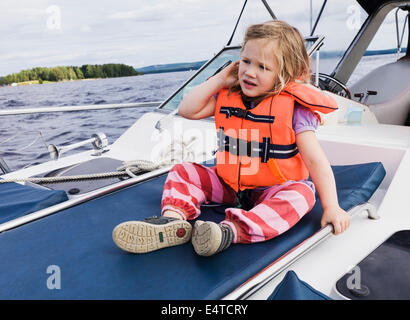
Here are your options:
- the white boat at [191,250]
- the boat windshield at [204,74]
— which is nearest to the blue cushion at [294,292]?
A: the white boat at [191,250]

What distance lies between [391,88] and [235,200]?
3918 mm

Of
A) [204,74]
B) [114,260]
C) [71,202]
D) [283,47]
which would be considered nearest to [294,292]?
[114,260]

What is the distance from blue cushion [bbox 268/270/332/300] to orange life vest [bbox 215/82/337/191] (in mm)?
512

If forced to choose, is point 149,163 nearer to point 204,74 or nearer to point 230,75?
point 230,75

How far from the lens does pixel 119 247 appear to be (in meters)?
0.97

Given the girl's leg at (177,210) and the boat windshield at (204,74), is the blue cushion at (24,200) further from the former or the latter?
the boat windshield at (204,74)

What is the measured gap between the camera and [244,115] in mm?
1191

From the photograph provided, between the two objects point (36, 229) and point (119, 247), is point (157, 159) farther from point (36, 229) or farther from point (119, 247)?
point (119, 247)

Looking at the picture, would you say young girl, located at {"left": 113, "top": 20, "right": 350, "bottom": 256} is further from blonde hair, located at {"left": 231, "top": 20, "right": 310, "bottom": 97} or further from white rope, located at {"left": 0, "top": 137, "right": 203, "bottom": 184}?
white rope, located at {"left": 0, "top": 137, "right": 203, "bottom": 184}

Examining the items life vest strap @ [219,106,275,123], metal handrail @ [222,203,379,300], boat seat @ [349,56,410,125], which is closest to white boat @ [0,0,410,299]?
metal handrail @ [222,203,379,300]

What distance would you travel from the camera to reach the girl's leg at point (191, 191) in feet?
3.72

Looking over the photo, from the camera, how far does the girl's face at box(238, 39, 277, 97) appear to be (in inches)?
41.7
